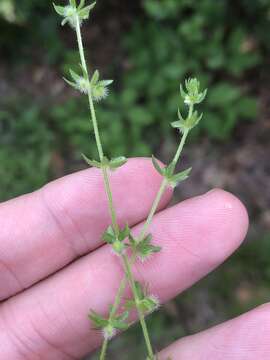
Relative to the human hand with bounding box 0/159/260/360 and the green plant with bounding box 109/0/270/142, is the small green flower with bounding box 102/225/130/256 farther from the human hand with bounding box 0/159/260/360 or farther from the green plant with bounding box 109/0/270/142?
the green plant with bounding box 109/0/270/142

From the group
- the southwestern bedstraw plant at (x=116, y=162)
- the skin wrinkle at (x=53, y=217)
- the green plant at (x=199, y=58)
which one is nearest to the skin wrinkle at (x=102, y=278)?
the skin wrinkle at (x=53, y=217)

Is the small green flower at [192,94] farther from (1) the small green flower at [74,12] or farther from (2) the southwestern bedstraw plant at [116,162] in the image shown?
(1) the small green flower at [74,12]

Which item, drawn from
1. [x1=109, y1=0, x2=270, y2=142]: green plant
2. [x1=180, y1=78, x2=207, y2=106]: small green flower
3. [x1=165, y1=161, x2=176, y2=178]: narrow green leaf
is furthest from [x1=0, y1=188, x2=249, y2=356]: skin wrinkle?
[x1=109, y1=0, x2=270, y2=142]: green plant

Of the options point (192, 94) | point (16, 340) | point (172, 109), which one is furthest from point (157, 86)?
point (16, 340)

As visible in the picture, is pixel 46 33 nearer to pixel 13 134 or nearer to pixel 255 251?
pixel 13 134

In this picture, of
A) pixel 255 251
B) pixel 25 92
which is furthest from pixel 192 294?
pixel 25 92

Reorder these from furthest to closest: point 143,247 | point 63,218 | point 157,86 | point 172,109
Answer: point 157,86 < point 172,109 < point 63,218 < point 143,247

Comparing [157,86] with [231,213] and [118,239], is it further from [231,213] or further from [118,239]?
[118,239]
